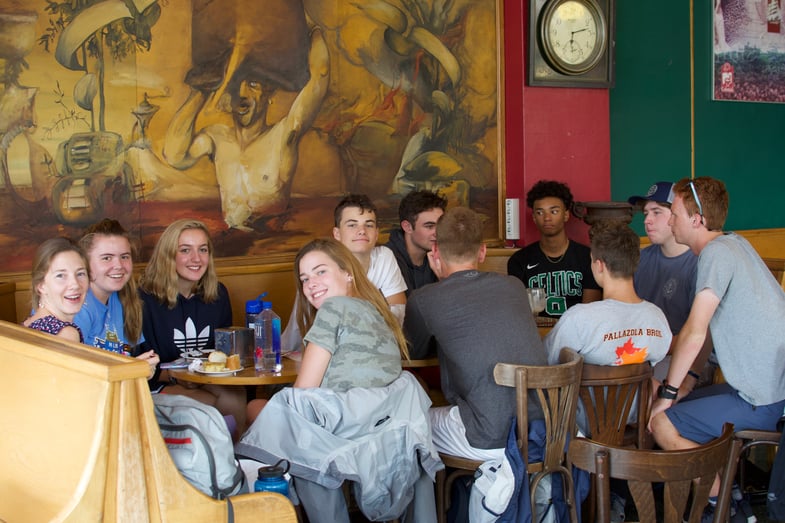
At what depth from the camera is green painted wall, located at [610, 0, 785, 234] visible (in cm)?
621

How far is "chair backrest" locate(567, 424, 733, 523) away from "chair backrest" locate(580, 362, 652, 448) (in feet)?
2.69

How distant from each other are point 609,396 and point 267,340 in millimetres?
1412

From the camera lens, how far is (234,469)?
7.69 ft

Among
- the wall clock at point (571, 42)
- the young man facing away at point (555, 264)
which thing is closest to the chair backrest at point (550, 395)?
the young man facing away at point (555, 264)

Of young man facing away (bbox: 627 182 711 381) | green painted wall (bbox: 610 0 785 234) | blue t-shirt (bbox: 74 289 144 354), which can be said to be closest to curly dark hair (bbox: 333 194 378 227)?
blue t-shirt (bbox: 74 289 144 354)

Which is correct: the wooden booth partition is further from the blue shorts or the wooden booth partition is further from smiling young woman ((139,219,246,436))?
the blue shorts

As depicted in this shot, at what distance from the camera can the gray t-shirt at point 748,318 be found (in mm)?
3367

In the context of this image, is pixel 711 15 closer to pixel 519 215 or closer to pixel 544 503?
pixel 519 215

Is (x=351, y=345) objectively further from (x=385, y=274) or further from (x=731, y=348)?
(x=731, y=348)

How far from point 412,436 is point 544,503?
2.16 ft

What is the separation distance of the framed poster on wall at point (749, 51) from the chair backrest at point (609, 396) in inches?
166

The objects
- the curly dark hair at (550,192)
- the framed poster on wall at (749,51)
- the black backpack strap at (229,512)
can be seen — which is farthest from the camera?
the framed poster on wall at (749,51)

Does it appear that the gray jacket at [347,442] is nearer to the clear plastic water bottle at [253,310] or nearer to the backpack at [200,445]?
the backpack at [200,445]

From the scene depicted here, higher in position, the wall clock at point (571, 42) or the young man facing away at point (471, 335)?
the wall clock at point (571, 42)
